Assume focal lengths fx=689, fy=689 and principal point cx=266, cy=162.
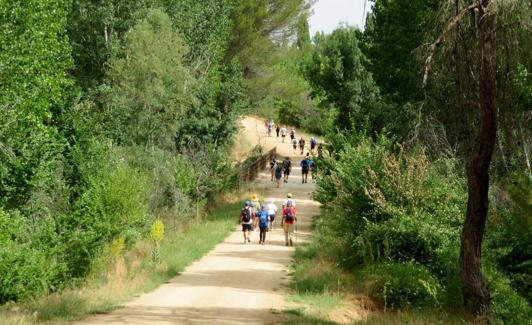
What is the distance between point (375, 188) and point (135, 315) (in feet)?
23.1

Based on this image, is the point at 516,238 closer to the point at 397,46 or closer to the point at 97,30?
→ the point at 397,46

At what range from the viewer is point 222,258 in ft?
68.7

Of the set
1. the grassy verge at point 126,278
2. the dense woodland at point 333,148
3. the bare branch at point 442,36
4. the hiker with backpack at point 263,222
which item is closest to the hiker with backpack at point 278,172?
the dense woodland at point 333,148

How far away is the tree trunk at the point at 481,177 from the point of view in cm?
1033

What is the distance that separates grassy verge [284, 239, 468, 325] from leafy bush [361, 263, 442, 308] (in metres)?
0.24

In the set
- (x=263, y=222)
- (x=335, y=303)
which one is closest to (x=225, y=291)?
(x=335, y=303)

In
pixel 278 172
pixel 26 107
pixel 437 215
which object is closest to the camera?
pixel 437 215

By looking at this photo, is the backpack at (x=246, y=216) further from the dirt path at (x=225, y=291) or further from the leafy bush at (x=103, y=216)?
the leafy bush at (x=103, y=216)

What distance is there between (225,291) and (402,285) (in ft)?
13.0

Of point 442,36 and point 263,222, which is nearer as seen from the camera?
point 442,36

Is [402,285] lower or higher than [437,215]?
lower

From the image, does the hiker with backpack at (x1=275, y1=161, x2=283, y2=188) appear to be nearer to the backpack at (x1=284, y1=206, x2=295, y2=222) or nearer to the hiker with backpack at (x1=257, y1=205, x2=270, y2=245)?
the hiker with backpack at (x1=257, y1=205, x2=270, y2=245)

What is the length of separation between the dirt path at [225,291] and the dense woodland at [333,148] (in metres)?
1.96

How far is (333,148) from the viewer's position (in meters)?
29.5
